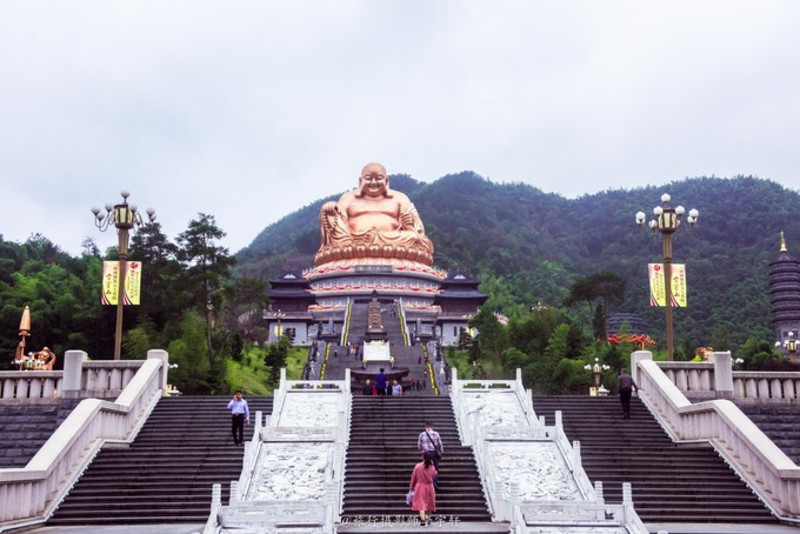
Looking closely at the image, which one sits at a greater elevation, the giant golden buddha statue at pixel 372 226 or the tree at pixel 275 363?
the giant golden buddha statue at pixel 372 226

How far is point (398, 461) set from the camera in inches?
585

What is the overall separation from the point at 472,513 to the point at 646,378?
24.9 ft

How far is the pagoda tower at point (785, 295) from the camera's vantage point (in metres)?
54.7

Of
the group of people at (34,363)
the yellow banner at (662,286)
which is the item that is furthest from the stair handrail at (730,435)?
the group of people at (34,363)

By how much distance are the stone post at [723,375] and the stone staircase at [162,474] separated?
9835mm

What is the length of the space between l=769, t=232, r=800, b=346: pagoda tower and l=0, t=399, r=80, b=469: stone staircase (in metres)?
48.3

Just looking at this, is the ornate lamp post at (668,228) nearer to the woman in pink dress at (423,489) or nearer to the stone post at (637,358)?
the stone post at (637,358)

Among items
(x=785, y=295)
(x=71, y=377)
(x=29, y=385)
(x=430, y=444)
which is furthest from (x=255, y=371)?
(x=785, y=295)

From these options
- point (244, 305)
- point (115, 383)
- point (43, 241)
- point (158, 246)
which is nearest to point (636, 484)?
point (115, 383)

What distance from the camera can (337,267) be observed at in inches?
2143

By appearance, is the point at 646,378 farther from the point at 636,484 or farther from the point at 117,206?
the point at 117,206

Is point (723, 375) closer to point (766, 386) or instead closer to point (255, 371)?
point (766, 386)

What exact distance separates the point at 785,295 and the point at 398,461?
4762 centimetres

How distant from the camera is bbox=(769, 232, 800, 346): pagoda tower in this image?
179 ft
